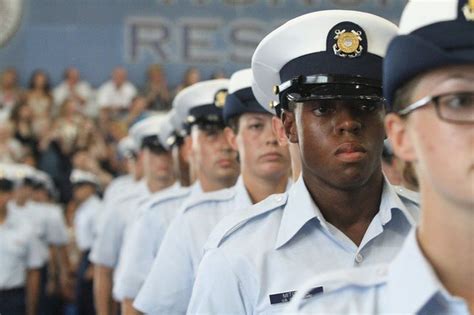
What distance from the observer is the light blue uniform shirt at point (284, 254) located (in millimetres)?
3598

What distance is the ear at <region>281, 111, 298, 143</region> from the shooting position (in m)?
3.98

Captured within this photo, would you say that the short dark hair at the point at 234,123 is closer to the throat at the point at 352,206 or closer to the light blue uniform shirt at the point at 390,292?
the throat at the point at 352,206

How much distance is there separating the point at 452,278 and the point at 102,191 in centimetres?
1401

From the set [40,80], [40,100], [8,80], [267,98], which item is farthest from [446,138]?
[8,80]

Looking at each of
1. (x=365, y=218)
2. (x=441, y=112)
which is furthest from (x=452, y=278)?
(x=365, y=218)

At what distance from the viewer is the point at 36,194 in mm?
14516

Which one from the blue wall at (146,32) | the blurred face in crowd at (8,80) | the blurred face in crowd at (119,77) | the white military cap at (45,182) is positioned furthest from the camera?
the blue wall at (146,32)

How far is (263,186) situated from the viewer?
205 inches

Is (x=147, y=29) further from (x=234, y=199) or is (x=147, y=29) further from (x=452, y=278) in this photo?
(x=452, y=278)

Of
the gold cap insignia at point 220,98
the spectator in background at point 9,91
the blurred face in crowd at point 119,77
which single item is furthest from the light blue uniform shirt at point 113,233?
the blurred face in crowd at point 119,77

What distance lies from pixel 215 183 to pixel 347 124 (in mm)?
2760

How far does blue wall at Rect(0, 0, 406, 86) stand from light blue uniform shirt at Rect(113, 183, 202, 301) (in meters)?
13.0

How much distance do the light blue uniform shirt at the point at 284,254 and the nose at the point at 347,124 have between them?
25 centimetres

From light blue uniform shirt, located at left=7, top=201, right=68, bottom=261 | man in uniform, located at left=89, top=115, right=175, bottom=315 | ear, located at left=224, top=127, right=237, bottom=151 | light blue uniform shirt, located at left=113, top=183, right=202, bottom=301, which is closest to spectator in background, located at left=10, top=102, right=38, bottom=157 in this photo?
light blue uniform shirt, located at left=7, top=201, right=68, bottom=261
